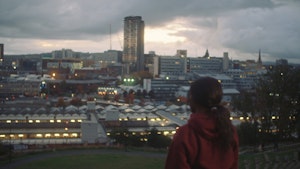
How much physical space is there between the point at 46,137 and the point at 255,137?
6582 millimetres

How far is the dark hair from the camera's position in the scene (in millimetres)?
976

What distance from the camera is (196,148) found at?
0.94 metres

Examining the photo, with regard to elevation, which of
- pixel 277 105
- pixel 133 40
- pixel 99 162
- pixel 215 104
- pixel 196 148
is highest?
pixel 133 40

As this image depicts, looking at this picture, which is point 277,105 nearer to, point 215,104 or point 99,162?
point 99,162

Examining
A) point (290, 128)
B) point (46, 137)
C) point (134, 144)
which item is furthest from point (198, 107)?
point (46, 137)

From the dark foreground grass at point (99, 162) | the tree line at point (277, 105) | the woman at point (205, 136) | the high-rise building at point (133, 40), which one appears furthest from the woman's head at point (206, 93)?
the high-rise building at point (133, 40)

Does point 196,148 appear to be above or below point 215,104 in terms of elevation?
below

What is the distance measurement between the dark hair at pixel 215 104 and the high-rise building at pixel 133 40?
59.7m

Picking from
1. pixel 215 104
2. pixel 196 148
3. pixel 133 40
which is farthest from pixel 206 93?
pixel 133 40

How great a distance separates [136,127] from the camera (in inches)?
494

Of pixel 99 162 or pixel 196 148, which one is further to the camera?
pixel 99 162

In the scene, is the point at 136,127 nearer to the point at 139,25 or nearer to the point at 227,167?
the point at 227,167

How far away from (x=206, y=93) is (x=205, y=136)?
126mm

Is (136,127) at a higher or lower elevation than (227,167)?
lower
